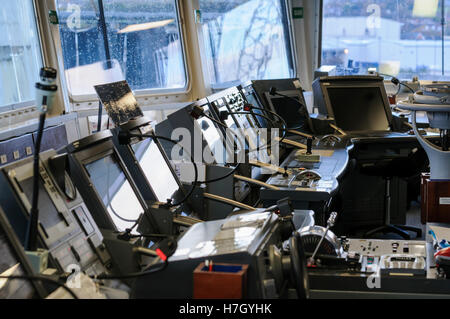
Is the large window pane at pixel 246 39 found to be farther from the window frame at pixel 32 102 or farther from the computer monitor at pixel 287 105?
the window frame at pixel 32 102

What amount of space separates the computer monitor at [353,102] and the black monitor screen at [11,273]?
130 inches

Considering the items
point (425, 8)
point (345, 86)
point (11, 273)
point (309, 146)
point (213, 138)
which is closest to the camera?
point (11, 273)

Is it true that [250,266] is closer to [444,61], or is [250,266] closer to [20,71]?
[20,71]

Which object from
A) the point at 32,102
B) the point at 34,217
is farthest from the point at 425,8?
the point at 34,217

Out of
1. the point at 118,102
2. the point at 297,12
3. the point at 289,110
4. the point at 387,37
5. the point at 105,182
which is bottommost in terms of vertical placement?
the point at 289,110

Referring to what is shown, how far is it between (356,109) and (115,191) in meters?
2.85

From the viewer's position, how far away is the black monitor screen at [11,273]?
1.54m

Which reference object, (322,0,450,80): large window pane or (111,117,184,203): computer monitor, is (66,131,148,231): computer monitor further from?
(322,0,450,80): large window pane

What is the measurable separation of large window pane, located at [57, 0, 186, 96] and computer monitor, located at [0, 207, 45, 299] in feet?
11.1

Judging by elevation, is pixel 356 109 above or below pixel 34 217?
below

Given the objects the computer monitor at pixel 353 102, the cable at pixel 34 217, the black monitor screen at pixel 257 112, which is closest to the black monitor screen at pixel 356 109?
the computer monitor at pixel 353 102

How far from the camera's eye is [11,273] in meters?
1.57

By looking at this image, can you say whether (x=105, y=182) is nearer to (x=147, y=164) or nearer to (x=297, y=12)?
(x=147, y=164)
